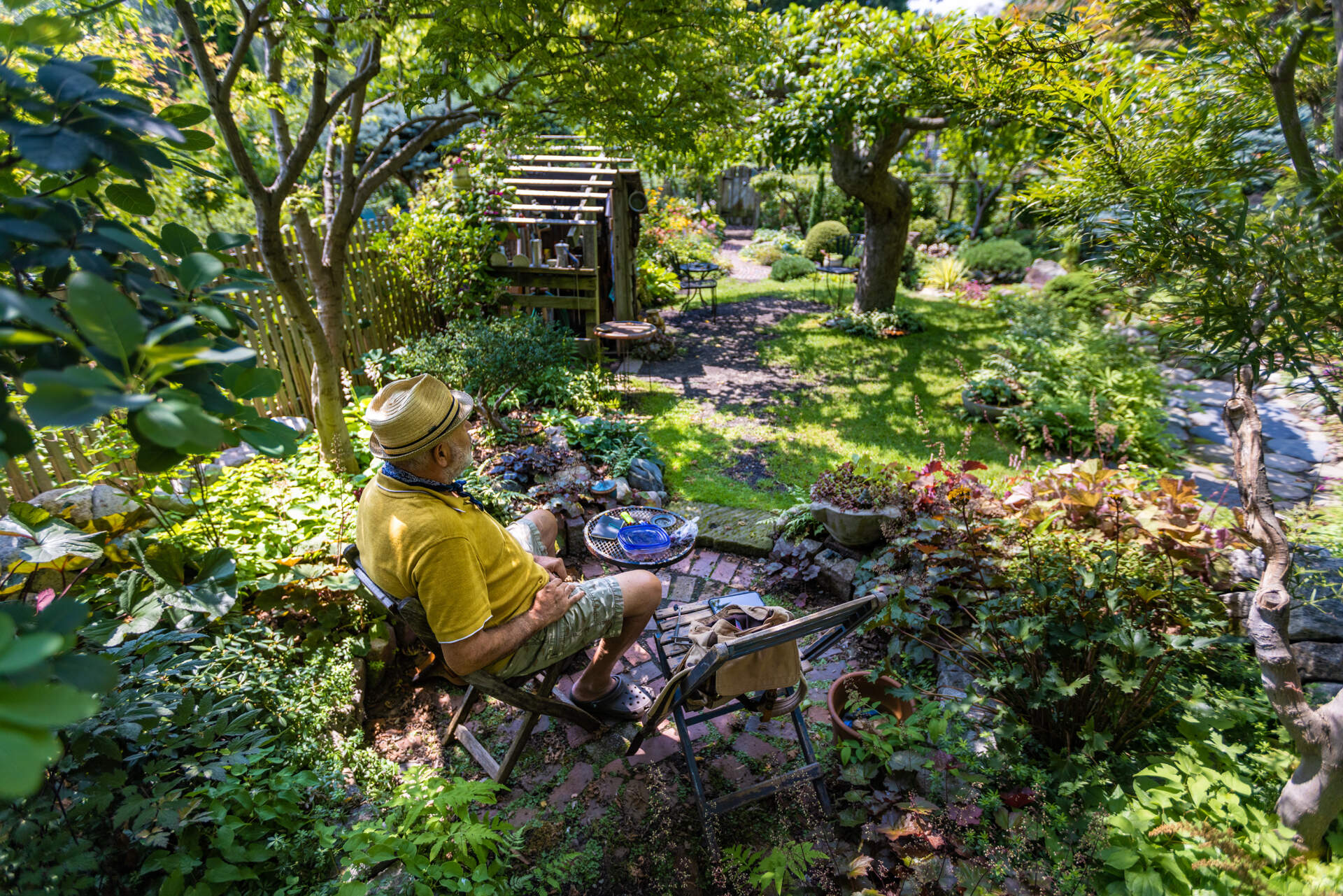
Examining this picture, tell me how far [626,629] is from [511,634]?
593mm

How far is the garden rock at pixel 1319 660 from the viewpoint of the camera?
→ 2.48 metres

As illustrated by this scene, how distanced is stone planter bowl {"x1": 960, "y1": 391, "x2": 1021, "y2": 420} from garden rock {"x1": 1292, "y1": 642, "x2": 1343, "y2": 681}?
3.83 meters

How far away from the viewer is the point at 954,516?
3074mm

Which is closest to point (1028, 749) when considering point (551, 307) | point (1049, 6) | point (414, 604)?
point (414, 604)

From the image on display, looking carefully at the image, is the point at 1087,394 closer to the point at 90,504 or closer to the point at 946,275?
the point at 90,504

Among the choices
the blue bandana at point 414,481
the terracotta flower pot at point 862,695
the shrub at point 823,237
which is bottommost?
the terracotta flower pot at point 862,695

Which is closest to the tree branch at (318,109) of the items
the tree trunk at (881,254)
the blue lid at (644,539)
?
the blue lid at (644,539)

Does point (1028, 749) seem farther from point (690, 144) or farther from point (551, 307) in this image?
point (551, 307)

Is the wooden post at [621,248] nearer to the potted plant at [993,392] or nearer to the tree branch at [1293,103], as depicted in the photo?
the potted plant at [993,392]

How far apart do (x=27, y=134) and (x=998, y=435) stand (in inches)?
267

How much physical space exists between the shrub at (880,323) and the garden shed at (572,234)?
366 cm

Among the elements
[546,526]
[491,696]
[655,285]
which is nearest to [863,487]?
[546,526]

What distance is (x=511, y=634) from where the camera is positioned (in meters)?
2.38

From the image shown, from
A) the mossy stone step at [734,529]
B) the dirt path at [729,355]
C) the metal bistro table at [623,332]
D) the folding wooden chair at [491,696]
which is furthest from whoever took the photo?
the dirt path at [729,355]
